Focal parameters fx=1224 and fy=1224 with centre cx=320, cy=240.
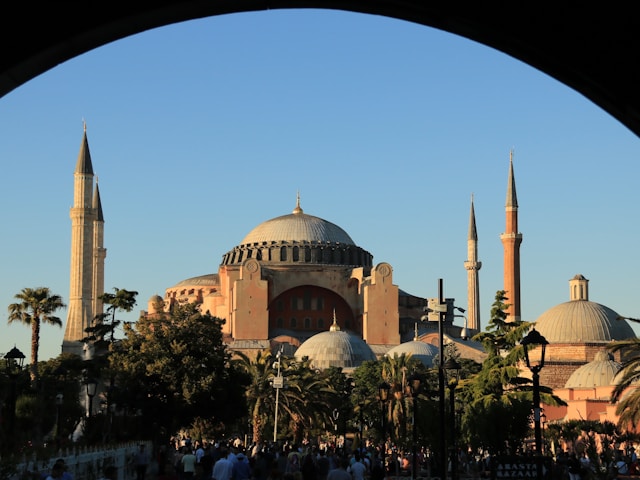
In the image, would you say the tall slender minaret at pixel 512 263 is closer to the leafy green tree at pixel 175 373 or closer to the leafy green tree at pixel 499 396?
the leafy green tree at pixel 499 396

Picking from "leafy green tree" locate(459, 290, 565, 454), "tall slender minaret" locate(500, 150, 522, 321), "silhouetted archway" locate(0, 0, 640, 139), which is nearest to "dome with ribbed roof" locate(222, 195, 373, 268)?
"tall slender minaret" locate(500, 150, 522, 321)

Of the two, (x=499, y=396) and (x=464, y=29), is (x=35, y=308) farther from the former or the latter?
(x=464, y=29)

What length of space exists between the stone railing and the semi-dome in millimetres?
61497

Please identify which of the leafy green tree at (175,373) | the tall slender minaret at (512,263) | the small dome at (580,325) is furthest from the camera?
the tall slender minaret at (512,263)

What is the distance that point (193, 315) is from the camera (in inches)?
1682

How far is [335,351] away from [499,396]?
49801 mm

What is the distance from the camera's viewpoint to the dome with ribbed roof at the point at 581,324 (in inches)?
3199

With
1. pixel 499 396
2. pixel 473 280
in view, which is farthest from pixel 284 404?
pixel 473 280

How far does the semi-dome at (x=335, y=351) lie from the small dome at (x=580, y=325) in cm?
1506

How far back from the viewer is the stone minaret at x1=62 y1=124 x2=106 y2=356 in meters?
76.4

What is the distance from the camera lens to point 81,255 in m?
76.5

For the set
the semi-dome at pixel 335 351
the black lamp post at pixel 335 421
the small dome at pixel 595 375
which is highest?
the semi-dome at pixel 335 351

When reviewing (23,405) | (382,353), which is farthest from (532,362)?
(23,405)

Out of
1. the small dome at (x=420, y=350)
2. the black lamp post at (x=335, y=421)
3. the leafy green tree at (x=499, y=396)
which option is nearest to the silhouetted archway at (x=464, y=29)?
the leafy green tree at (x=499, y=396)
